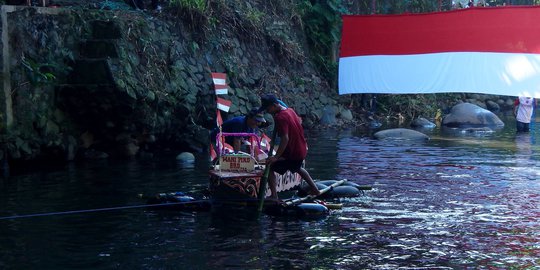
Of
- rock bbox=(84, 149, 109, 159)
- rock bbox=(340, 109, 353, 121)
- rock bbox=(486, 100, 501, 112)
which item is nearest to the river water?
rock bbox=(84, 149, 109, 159)

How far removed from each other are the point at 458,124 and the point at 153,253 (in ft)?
65.0

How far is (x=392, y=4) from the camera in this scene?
32281 mm

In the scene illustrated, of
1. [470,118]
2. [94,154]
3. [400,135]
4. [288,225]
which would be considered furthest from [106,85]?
[470,118]

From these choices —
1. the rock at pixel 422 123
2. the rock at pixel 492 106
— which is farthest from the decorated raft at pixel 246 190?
the rock at pixel 492 106

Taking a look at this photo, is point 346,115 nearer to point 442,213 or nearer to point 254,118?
point 254,118

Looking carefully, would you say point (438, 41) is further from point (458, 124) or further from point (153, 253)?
point (153, 253)

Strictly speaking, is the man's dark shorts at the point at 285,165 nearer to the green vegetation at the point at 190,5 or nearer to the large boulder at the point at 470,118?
the green vegetation at the point at 190,5

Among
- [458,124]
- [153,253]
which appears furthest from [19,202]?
[458,124]

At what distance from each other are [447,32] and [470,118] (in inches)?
317

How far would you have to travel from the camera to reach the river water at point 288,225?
334 inches

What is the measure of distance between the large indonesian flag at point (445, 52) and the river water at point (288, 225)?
251 centimetres

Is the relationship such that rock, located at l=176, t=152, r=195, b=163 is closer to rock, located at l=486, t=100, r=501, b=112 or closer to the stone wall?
the stone wall

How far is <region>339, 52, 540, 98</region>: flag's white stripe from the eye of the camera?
17.0m

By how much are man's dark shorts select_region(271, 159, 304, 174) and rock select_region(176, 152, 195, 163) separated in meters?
6.35
